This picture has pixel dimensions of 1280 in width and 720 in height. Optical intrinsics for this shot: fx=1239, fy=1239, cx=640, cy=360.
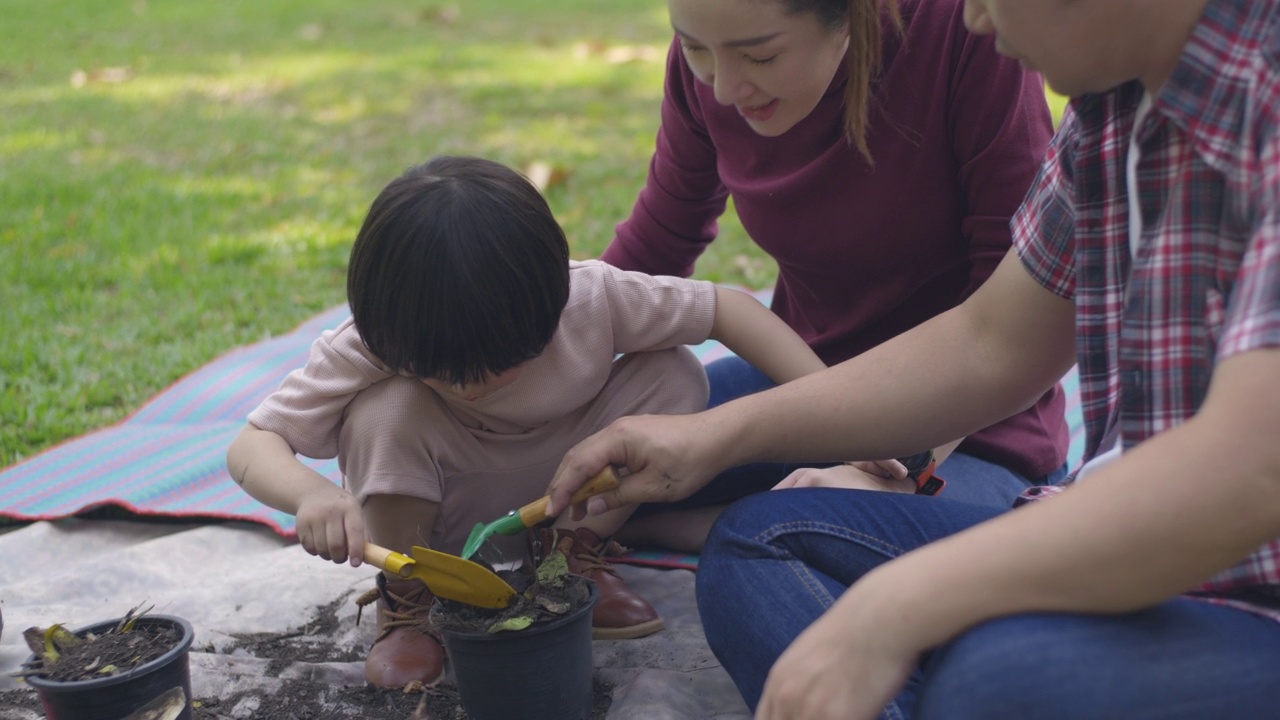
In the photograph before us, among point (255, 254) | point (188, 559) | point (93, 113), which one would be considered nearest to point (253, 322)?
point (255, 254)

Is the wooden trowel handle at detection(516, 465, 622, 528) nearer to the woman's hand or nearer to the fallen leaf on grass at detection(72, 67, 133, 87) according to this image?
the woman's hand

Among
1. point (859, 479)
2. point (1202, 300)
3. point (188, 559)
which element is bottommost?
point (188, 559)

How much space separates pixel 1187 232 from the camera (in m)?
1.20

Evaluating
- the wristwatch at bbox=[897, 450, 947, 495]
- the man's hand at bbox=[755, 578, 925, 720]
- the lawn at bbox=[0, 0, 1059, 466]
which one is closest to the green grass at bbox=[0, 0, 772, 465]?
the lawn at bbox=[0, 0, 1059, 466]

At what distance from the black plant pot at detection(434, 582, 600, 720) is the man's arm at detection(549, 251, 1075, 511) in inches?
7.1

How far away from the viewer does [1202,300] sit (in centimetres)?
120

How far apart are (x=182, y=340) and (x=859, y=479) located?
2.32 m

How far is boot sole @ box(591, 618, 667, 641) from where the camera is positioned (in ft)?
6.70

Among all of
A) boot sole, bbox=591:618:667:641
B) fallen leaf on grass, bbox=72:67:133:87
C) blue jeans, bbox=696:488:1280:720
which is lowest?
boot sole, bbox=591:618:667:641

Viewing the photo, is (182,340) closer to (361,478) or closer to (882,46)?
(361,478)

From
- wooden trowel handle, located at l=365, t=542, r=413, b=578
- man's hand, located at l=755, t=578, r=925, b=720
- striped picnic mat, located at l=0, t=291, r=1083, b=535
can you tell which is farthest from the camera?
striped picnic mat, located at l=0, t=291, r=1083, b=535

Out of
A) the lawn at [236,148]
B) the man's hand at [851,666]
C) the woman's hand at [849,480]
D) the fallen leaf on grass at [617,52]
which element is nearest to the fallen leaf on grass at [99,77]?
the lawn at [236,148]

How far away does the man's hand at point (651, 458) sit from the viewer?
1674 millimetres

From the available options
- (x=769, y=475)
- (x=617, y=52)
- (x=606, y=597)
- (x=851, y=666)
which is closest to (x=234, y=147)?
(x=617, y=52)
